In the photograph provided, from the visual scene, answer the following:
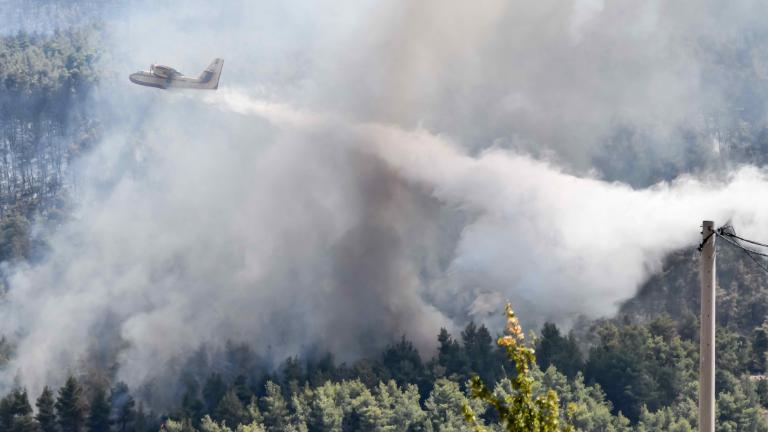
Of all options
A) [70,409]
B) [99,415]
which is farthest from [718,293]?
[70,409]

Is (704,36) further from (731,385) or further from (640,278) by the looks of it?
(731,385)

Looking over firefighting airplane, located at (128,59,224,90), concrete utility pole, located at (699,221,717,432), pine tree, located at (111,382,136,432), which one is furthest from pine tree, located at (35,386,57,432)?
concrete utility pole, located at (699,221,717,432)

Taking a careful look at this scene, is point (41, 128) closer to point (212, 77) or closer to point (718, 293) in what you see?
point (212, 77)

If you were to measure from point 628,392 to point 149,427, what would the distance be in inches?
1299

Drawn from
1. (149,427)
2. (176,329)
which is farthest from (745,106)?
(149,427)

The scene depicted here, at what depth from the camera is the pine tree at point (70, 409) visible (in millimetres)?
110938

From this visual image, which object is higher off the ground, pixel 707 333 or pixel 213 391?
pixel 213 391

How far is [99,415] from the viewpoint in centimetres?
11219

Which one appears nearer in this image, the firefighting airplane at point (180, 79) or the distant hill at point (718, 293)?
the firefighting airplane at point (180, 79)

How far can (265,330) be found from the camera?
5079 inches

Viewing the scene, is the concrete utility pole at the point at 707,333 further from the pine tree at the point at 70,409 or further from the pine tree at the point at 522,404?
the pine tree at the point at 70,409

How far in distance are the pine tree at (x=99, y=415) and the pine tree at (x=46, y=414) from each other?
8.46 feet

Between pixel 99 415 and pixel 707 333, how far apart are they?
75.2 meters

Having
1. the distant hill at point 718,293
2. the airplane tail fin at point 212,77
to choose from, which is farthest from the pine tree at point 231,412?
the distant hill at point 718,293
